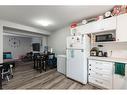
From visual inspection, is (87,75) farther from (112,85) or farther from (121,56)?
(121,56)

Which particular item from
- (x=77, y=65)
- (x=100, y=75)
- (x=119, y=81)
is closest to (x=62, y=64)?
(x=77, y=65)

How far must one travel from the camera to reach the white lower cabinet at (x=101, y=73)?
7.47ft

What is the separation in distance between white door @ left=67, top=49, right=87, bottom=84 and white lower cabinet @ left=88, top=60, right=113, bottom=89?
0.18 metres

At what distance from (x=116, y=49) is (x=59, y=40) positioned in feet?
9.74

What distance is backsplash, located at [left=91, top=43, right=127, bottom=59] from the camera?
2.50 meters

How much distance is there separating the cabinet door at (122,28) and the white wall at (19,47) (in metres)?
7.45

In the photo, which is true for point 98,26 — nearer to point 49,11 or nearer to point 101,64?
point 101,64

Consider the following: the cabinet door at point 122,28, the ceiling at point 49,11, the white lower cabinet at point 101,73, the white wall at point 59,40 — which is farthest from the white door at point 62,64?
the cabinet door at point 122,28

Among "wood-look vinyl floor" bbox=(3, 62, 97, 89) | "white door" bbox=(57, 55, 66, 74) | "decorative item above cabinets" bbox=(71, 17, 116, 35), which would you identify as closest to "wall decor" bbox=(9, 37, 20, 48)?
"wood-look vinyl floor" bbox=(3, 62, 97, 89)

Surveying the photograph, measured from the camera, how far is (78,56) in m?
2.85
